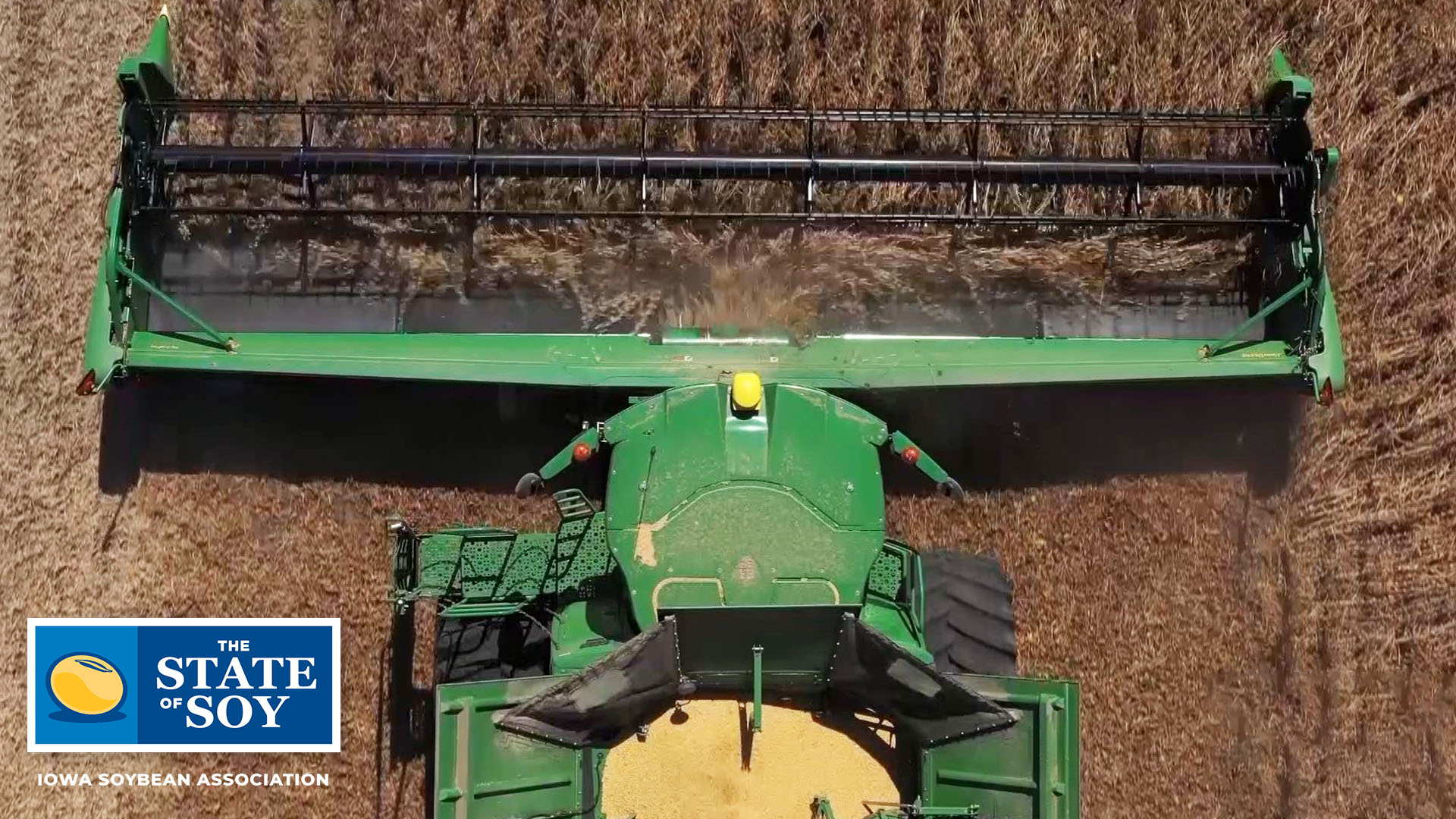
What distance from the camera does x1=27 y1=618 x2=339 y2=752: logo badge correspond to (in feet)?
22.5

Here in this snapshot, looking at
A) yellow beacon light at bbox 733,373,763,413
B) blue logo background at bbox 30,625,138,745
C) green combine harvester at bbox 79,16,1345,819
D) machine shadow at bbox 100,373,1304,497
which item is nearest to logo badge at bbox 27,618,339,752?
blue logo background at bbox 30,625,138,745

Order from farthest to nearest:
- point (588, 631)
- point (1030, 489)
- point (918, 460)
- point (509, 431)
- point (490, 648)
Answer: point (1030, 489), point (509, 431), point (490, 648), point (918, 460), point (588, 631)

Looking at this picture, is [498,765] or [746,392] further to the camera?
[746,392]

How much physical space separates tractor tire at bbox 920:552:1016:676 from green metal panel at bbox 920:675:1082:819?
0.60 meters

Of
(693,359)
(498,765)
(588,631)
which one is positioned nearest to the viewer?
(498,765)

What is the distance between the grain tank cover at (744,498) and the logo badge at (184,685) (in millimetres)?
2602

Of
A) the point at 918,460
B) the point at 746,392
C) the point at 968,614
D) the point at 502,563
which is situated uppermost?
the point at 746,392

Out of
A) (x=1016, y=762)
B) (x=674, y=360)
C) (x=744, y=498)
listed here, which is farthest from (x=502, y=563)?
(x=1016, y=762)

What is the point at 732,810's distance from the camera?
5.09m

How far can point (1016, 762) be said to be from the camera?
509 centimetres

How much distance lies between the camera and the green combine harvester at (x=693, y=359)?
502 centimetres

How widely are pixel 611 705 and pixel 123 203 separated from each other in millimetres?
3330

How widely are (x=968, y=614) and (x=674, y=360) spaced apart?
1.93 meters

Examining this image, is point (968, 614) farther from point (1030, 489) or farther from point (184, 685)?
point (184, 685)
